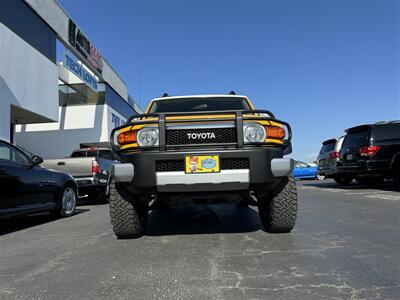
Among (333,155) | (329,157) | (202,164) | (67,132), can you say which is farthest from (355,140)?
(67,132)

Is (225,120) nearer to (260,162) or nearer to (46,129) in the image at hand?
(260,162)

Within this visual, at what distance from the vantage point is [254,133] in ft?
11.4

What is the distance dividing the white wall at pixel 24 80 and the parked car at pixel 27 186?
205 inches

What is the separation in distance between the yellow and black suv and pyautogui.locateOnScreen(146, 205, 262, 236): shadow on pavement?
0.51m

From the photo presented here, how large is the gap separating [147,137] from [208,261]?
1.40 metres

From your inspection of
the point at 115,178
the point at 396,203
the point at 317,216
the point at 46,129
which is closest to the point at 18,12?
the point at 46,129

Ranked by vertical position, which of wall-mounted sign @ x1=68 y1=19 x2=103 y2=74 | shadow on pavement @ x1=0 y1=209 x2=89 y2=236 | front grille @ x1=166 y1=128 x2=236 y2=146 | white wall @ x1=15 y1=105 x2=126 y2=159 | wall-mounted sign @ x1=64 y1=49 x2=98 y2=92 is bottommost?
shadow on pavement @ x1=0 y1=209 x2=89 y2=236

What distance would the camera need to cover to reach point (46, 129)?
19.9 metres

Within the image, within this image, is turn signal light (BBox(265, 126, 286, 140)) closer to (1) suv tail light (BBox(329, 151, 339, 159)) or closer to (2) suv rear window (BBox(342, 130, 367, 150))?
(2) suv rear window (BBox(342, 130, 367, 150))

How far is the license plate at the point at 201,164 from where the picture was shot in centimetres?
330

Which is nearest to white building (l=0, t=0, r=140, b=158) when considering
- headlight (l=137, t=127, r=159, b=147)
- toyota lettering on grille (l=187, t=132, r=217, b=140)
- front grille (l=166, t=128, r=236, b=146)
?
headlight (l=137, t=127, r=159, b=147)

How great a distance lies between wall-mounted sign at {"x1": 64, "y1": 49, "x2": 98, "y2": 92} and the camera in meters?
16.5

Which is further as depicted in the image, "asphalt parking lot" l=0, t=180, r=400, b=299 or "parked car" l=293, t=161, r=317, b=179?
"parked car" l=293, t=161, r=317, b=179

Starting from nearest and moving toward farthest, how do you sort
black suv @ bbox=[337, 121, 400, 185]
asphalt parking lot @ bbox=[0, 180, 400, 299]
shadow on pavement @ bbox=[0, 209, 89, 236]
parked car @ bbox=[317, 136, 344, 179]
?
1. asphalt parking lot @ bbox=[0, 180, 400, 299]
2. shadow on pavement @ bbox=[0, 209, 89, 236]
3. black suv @ bbox=[337, 121, 400, 185]
4. parked car @ bbox=[317, 136, 344, 179]
